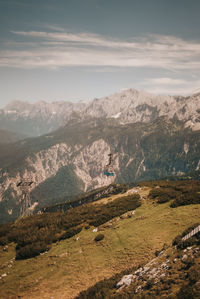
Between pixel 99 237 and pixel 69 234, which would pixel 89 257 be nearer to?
pixel 99 237

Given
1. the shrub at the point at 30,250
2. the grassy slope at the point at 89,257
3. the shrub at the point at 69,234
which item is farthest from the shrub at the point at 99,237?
the shrub at the point at 30,250

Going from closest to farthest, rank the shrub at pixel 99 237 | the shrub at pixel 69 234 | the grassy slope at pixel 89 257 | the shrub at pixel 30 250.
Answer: the grassy slope at pixel 89 257 → the shrub at pixel 99 237 → the shrub at pixel 30 250 → the shrub at pixel 69 234

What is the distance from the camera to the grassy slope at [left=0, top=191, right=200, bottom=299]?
31.9 metres

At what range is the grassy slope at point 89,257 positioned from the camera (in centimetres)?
3194

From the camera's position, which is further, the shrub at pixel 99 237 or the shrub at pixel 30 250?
the shrub at pixel 30 250

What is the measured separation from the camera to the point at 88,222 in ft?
182

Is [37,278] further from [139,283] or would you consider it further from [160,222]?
[160,222]

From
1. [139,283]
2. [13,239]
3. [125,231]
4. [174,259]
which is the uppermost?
[174,259]

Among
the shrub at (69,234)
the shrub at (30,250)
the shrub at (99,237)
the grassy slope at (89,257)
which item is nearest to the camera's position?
the grassy slope at (89,257)

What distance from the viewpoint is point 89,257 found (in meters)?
37.5

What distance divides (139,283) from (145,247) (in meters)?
10.3

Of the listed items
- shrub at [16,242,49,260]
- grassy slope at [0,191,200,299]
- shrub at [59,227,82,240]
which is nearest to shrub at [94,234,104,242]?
grassy slope at [0,191,200,299]

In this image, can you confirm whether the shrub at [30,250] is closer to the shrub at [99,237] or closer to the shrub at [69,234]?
the shrub at [69,234]

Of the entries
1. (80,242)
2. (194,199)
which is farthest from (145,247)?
(194,199)
